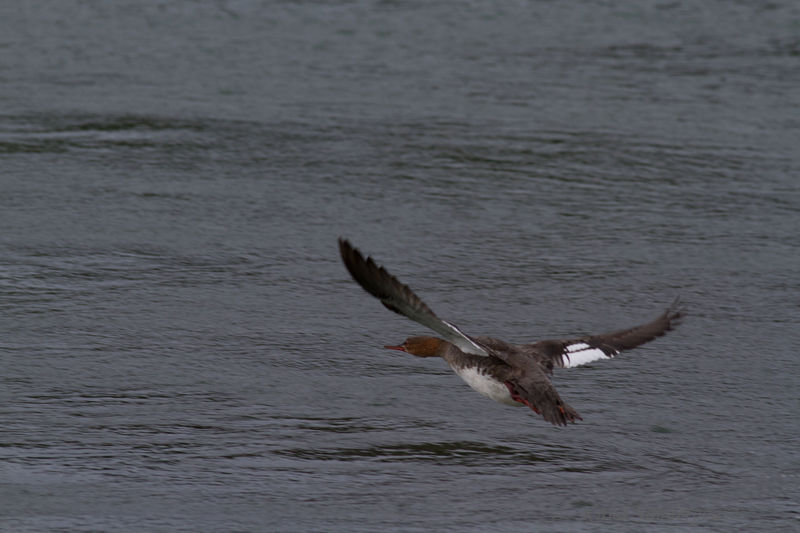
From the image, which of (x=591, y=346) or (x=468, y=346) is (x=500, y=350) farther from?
(x=591, y=346)

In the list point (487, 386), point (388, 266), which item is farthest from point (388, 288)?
point (388, 266)

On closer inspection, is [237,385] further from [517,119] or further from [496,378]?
[517,119]

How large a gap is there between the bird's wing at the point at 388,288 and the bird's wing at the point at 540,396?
0.39 metres

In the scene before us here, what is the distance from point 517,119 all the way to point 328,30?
430 cm

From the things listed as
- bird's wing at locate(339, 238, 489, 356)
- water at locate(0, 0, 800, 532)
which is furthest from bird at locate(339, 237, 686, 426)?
water at locate(0, 0, 800, 532)

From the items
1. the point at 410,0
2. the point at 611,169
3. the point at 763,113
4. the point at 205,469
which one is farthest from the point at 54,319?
the point at 410,0

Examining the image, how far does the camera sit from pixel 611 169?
8891mm

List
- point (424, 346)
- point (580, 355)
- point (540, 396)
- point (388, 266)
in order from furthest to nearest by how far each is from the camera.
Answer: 1. point (388, 266)
2. point (424, 346)
3. point (580, 355)
4. point (540, 396)

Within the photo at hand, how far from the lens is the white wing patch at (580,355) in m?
5.21

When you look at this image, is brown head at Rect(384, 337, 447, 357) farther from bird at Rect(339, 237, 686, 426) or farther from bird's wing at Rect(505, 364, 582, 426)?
bird's wing at Rect(505, 364, 582, 426)

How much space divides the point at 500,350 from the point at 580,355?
41cm

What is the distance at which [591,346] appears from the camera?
17.3 ft

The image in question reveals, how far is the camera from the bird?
445 cm

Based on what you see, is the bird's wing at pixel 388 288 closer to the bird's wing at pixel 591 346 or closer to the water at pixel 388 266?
the water at pixel 388 266
